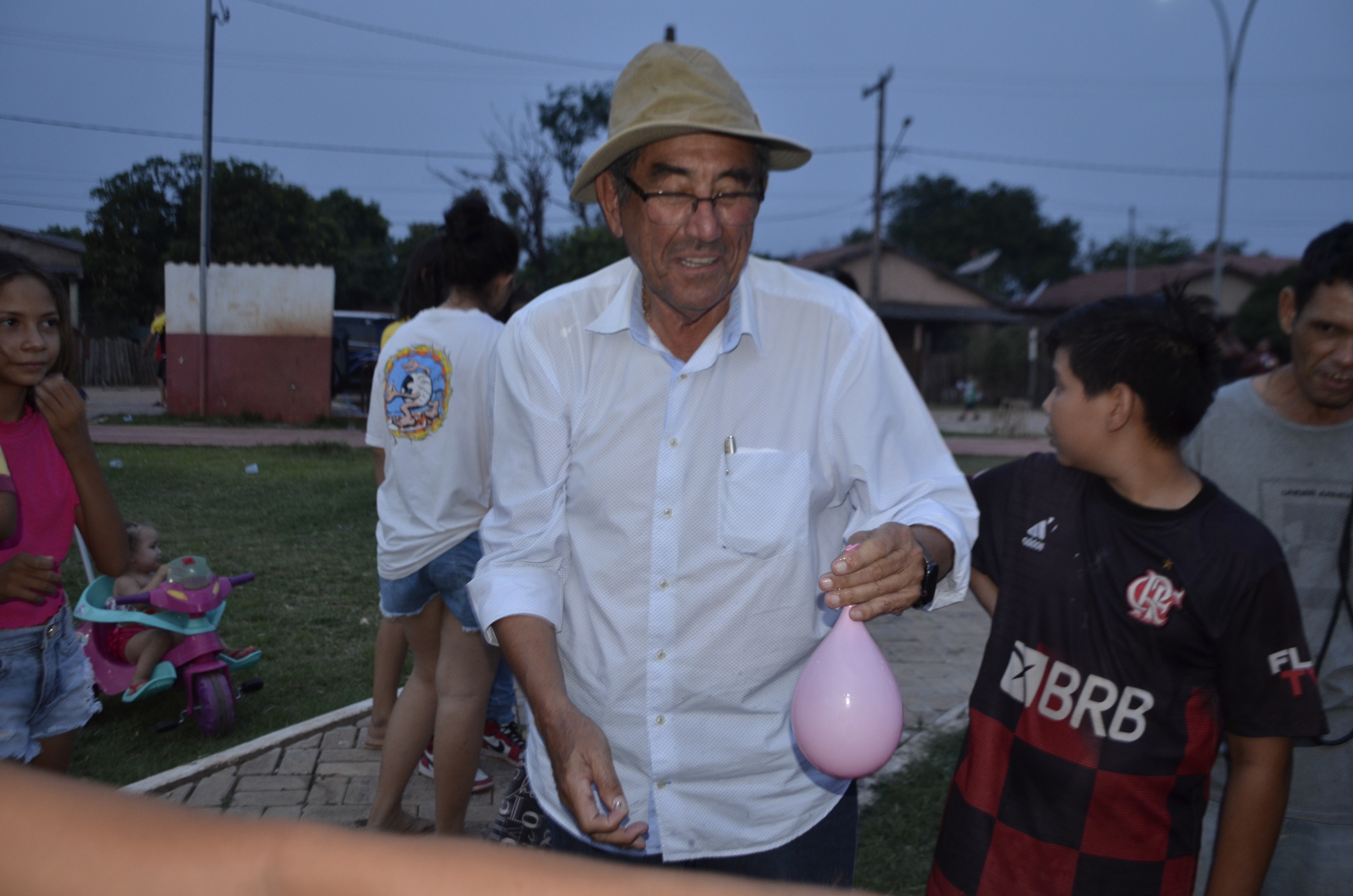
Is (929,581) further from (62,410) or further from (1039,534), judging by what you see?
(62,410)

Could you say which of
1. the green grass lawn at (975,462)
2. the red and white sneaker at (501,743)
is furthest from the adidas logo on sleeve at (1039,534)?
the green grass lawn at (975,462)

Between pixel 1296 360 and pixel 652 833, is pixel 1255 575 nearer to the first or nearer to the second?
pixel 1296 360

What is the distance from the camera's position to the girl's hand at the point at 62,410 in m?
2.88

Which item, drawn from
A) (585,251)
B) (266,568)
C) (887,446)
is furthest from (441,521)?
(585,251)

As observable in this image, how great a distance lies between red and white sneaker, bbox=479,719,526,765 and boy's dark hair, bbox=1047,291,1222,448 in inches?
131

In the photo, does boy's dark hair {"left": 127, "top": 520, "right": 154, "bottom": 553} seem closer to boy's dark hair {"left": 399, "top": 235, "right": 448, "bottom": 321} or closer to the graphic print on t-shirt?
boy's dark hair {"left": 399, "top": 235, "right": 448, "bottom": 321}

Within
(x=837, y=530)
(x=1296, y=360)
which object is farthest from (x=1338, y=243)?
(x=837, y=530)

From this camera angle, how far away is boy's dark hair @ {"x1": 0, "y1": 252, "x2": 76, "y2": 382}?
291cm

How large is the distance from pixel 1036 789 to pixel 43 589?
2.68 metres

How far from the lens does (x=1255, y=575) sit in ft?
6.53

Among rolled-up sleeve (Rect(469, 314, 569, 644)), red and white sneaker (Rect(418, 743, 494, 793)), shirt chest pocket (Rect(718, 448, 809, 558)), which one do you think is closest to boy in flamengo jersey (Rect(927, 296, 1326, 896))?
shirt chest pocket (Rect(718, 448, 809, 558))

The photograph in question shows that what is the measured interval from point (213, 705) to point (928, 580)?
4045mm

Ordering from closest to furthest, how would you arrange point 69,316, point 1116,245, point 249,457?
point 69,316 → point 249,457 → point 1116,245

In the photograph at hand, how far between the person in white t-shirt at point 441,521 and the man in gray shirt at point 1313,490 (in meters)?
2.38
